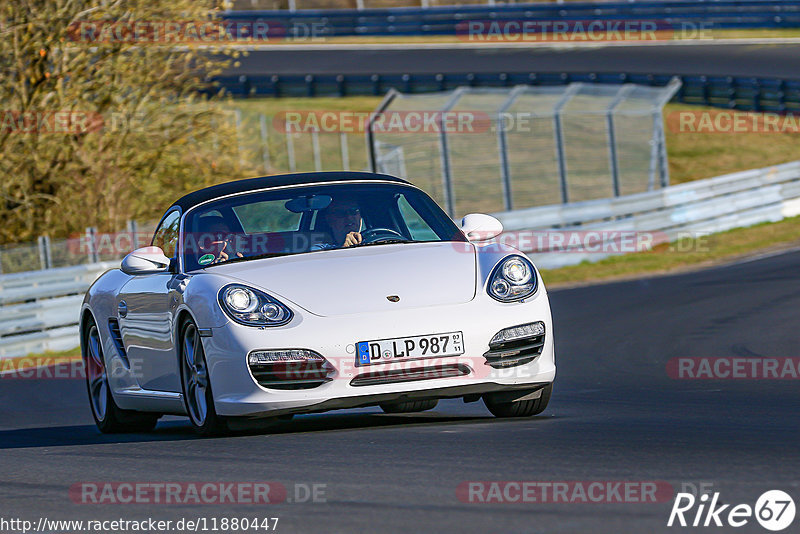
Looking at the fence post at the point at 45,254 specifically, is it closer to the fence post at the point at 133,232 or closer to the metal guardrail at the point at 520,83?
the fence post at the point at 133,232

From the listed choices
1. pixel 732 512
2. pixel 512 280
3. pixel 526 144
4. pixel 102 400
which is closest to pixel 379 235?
pixel 512 280

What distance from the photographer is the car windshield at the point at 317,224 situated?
25.6ft

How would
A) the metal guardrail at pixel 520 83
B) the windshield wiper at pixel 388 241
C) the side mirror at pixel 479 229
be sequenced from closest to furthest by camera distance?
the windshield wiper at pixel 388 241 → the side mirror at pixel 479 229 → the metal guardrail at pixel 520 83

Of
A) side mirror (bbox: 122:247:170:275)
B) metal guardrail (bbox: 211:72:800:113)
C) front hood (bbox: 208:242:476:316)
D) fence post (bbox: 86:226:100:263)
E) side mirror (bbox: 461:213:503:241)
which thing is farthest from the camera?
metal guardrail (bbox: 211:72:800:113)

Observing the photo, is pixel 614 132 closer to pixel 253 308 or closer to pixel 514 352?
pixel 514 352

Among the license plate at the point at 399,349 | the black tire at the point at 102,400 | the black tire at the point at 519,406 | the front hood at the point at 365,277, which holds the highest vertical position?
the front hood at the point at 365,277

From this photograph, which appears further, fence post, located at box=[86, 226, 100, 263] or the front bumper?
fence post, located at box=[86, 226, 100, 263]

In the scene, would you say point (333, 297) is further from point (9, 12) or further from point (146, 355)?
point (9, 12)

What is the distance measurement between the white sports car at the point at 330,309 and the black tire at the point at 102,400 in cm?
54

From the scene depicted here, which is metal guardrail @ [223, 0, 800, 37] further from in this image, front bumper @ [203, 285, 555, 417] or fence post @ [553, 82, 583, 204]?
front bumper @ [203, 285, 555, 417]

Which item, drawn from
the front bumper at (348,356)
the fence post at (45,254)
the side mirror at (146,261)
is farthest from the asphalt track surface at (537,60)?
the front bumper at (348,356)

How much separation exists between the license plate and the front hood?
0.54 feet

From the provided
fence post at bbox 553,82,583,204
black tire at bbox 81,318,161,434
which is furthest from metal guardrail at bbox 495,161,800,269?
black tire at bbox 81,318,161,434

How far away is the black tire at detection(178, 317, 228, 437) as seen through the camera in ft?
23.6
